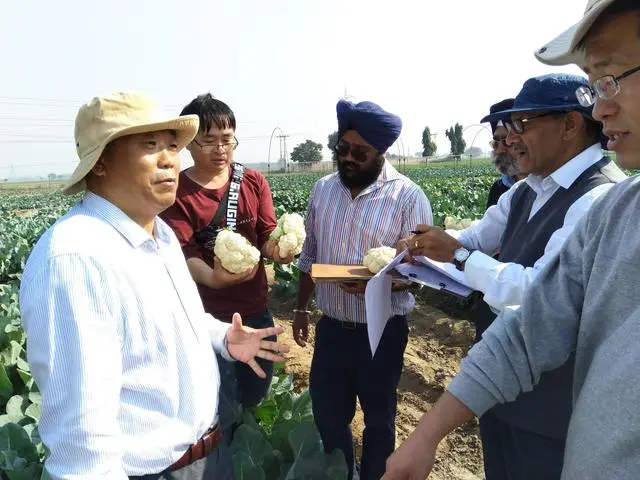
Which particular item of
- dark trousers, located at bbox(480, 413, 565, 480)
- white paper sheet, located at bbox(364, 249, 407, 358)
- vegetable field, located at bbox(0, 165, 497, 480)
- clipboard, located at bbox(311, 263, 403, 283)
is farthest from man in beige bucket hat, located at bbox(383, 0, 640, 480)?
vegetable field, located at bbox(0, 165, 497, 480)

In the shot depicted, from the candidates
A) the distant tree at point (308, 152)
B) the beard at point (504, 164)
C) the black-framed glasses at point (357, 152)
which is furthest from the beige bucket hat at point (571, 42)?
the distant tree at point (308, 152)

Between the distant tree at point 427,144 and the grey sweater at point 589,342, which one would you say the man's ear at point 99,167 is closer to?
the grey sweater at point 589,342

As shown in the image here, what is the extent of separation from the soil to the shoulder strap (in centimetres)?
187

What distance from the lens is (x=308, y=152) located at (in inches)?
3354

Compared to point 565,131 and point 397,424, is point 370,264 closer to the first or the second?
point 565,131

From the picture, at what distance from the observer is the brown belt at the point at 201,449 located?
1.52 metres

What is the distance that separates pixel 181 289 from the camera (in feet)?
5.09

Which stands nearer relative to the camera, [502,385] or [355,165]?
[502,385]

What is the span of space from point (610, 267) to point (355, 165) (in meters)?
1.78

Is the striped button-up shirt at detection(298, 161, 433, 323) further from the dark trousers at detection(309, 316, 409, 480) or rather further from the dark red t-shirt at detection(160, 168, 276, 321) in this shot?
the dark red t-shirt at detection(160, 168, 276, 321)

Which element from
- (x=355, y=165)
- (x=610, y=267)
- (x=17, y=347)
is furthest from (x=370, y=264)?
(x=17, y=347)

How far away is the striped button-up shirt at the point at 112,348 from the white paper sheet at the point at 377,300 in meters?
0.78

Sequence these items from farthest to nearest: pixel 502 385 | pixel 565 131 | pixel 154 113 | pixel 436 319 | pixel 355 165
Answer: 1. pixel 436 319
2. pixel 355 165
3. pixel 565 131
4. pixel 154 113
5. pixel 502 385

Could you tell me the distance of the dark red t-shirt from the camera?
2650mm
